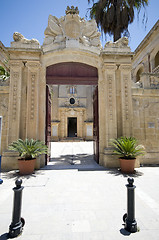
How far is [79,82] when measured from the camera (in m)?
6.70

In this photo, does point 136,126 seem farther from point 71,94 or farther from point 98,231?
point 71,94

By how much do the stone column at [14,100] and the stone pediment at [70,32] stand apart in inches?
60.7

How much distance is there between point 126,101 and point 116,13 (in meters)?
6.87

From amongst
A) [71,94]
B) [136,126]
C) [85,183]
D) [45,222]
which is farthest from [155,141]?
[71,94]

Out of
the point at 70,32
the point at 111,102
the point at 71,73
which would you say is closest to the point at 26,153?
the point at 111,102

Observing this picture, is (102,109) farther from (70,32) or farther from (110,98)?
(70,32)

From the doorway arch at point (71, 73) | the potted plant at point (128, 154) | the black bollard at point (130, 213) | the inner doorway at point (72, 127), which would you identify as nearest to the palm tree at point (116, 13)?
the doorway arch at point (71, 73)

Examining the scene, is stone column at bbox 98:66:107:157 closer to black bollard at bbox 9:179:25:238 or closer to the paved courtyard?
the paved courtyard

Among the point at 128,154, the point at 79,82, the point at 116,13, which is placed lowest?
the point at 128,154

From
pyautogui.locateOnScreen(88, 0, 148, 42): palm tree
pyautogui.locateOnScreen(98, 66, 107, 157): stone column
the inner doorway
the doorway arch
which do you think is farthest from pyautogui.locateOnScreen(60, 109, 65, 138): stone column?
pyautogui.locateOnScreen(98, 66, 107, 157): stone column

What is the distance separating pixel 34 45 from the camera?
577 cm

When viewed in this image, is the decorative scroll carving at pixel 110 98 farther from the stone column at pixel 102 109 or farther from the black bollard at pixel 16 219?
the black bollard at pixel 16 219

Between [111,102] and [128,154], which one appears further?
[111,102]

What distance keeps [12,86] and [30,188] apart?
13.5 ft
